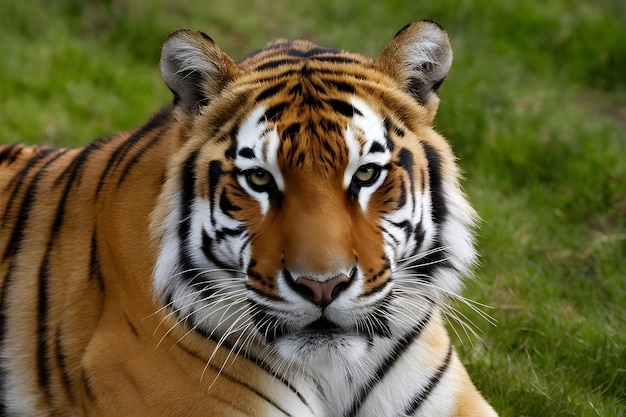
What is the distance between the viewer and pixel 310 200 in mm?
2371

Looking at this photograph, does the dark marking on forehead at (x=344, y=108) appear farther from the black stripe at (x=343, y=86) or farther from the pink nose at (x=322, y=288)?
the pink nose at (x=322, y=288)

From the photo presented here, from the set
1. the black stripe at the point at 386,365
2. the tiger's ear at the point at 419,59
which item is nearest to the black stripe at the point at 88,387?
the black stripe at the point at 386,365

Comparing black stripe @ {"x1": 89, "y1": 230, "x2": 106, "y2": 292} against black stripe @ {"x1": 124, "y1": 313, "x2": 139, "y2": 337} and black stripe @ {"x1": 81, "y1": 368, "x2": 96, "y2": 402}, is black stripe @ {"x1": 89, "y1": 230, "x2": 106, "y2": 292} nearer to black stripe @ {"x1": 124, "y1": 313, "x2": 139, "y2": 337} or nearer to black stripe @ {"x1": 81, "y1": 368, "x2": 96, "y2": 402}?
black stripe @ {"x1": 124, "y1": 313, "x2": 139, "y2": 337}

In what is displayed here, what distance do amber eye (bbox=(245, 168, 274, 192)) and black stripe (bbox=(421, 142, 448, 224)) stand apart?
481 mm

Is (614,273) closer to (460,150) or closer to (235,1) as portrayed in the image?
(460,150)

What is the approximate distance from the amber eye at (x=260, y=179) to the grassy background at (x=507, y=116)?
4.12 feet

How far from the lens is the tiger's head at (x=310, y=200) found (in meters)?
2.36

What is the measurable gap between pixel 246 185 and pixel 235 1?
4708mm

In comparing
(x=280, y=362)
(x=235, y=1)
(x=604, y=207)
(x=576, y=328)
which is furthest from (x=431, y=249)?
(x=235, y=1)

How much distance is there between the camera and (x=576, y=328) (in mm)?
3643

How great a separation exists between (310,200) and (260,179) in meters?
0.18

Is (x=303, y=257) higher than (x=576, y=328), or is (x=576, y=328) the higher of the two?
(x=303, y=257)

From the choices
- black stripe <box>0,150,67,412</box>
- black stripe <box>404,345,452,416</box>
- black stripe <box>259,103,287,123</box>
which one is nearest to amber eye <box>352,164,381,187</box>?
black stripe <box>259,103,287,123</box>

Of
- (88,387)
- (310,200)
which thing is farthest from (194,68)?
(88,387)
